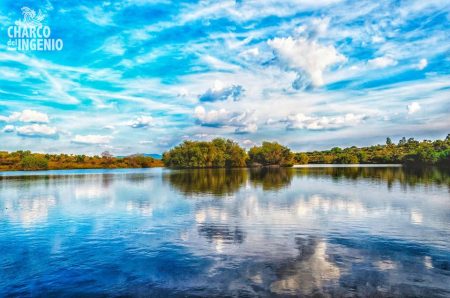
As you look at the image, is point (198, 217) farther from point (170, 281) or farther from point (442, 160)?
point (442, 160)

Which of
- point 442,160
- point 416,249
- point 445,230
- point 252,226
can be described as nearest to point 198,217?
point 252,226

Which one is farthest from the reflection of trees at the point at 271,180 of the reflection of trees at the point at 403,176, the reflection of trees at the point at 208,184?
the reflection of trees at the point at 403,176

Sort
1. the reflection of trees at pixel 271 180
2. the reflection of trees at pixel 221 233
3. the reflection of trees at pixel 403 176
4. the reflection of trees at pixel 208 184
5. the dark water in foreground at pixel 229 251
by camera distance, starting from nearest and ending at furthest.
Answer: the dark water in foreground at pixel 229 251, the reflection of trees at pixel 221 233, the reflection of trees at pixel 208 184, the reflection of trees at pixel 271 180, the reflection of trees at pixel 403 176

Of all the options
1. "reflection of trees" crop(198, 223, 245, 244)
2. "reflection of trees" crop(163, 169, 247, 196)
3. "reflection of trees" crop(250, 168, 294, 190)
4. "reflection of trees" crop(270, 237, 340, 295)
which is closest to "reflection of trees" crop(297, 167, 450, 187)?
"reflection of trees" crop(250, 168, 294, 190)

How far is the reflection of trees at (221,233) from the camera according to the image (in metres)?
23.4

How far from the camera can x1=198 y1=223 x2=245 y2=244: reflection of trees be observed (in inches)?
921

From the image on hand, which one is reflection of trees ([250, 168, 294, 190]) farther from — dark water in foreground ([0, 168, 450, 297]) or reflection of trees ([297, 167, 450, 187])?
dark water in foreground ([0, 168, 450, 297])

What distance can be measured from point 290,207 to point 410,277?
2184cm

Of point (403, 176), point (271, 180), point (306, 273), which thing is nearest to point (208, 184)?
point (271, 180)

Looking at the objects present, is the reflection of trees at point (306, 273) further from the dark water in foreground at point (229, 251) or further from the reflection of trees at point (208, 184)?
the reflection of trees at point (208, 184)

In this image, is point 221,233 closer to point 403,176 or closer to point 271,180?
point 271,180

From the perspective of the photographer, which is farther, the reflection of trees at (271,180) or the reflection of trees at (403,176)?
the reflection of trees at (403,176)

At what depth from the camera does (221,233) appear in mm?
25250

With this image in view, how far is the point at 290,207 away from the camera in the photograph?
A: 124 feet
